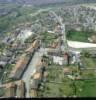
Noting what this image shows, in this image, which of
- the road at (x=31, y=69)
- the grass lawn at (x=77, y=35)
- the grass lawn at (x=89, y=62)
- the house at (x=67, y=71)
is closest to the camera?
the road at (x=31, y=69)

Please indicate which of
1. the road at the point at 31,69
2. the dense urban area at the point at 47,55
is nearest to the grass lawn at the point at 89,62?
the dense urban area at the point at 47,55

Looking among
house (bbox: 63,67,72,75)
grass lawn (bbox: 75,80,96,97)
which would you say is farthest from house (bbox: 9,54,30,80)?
grass lawn (bbox: 75,80,96,97)

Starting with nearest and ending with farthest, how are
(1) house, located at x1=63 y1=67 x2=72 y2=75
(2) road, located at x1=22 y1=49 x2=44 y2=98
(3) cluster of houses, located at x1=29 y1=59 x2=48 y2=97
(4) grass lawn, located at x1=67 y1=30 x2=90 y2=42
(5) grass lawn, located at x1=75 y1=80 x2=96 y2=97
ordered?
(5) grass lawn, located at x1=75 y1=80 x2=96 y2=97 < (3) cluster of houses, located at x1=29 y1=59 x2=48 y2=97 < (2) road, located at x1=22 y1=49 x2=44 y2=98 < (1) house, located at x1=63 y1=67 x2=72 y2=75 < (4) grass lawn, located at x1=67 y1=30 x2=90 y2=42

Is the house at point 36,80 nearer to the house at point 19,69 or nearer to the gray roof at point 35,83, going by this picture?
the gray roof at point 35,83

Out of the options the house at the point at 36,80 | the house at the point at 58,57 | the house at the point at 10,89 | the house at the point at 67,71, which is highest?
the house at the point at 10,89

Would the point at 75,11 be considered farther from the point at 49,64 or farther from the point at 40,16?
the point at 49,64

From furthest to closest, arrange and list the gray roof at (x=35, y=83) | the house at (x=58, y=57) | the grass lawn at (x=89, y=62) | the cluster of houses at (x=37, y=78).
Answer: the house at (x=58, y=57) → the grass lawn at (x=89, y=62) → the gray roof at (x=35, y=83) → the cluster of houses at (x=37, y=78)

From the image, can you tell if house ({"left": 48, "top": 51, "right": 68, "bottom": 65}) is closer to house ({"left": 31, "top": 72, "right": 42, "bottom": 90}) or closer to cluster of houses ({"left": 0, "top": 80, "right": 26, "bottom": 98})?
house ({"left": 31, "top": 72, "right": 42, "bottom": 90})

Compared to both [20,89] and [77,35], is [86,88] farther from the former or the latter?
[77,35]
